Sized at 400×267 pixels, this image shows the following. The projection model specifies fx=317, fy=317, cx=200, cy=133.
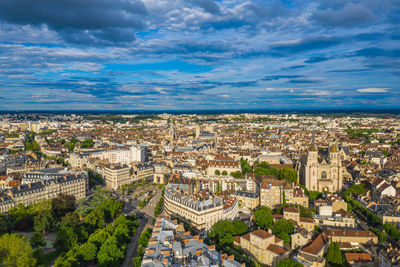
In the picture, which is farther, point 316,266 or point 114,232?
point 114,232

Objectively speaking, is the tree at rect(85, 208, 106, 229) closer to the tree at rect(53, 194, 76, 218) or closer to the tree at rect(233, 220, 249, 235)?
the tree at rect(53, 194, 76, 218)

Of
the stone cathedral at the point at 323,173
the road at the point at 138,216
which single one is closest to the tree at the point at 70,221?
the road at the point at 138,216

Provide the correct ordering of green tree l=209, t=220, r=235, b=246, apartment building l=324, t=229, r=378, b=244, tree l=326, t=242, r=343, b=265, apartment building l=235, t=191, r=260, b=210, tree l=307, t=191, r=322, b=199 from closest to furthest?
tree l=326, t=242, r=343, b=265 → green tree l=209, t=220, r=235, b=246 → apartment building l=324, t=229, r=378, b=244 → apartment building l=235, t=191, r=260, b=210 → tree l=307, t=191, r=322, b=199

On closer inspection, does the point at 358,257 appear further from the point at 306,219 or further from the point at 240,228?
the point at 240,228

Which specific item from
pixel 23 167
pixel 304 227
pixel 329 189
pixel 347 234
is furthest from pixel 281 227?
pixel 23 167

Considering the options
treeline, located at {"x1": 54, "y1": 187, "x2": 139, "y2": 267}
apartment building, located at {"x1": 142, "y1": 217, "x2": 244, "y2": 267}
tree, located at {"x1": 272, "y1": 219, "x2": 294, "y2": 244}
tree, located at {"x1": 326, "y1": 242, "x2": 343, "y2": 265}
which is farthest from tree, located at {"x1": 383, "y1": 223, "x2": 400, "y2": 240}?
treeline, located at {"x1": 54, "y1": 187, "x2": 139, "y2": 267}

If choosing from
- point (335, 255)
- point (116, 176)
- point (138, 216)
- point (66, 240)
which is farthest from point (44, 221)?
point (335, 255)

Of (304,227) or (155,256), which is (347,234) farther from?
(155,256)
